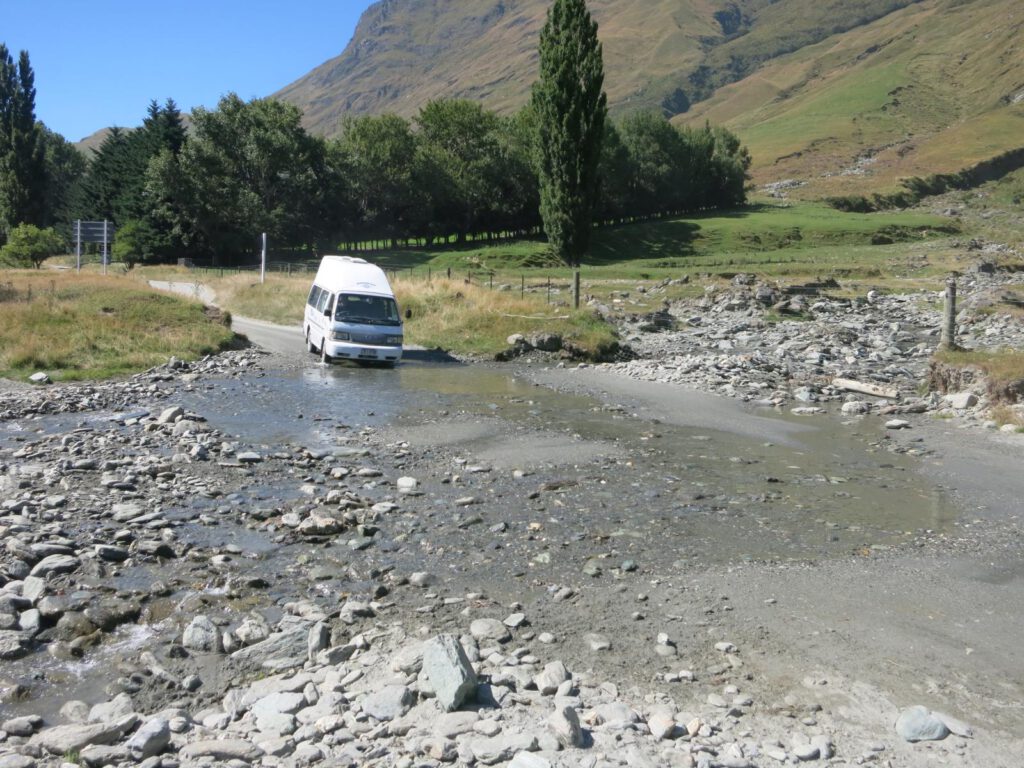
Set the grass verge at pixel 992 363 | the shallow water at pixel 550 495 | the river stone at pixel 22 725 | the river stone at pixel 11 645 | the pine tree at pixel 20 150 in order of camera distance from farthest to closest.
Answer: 1. the pine tree at pixel 20 150
2. the grass verge at pixel 992 363
3. the shallow water at pixel 550 495
4. the river stone at pixel 11 645
5. the river stone at pixel 22 725

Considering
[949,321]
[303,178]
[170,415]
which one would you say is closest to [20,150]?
[303,178]

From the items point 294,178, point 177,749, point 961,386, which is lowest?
point 177,749

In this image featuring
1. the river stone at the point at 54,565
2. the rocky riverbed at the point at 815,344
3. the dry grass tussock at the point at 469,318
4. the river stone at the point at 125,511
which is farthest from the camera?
the dry grass tussock at the point at 469,318

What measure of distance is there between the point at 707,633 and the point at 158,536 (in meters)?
6.82

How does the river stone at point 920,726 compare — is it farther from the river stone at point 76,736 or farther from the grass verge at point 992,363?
the grass verge at point 992,363

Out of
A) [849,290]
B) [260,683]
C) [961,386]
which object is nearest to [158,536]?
[260,683]

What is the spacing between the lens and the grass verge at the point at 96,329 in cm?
2425

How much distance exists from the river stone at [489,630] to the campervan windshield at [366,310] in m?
19.0

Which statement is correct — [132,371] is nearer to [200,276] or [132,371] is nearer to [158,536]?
[158,536]

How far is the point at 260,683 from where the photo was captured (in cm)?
742

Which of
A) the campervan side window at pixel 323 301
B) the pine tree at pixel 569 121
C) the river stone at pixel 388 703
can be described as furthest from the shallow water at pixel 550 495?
the pine tree at pixel 569 121

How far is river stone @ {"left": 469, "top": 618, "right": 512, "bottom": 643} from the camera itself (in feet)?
27.1

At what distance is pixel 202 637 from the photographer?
8.08 m

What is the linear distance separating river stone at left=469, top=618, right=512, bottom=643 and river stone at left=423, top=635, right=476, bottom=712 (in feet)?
2.94
